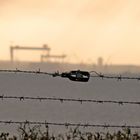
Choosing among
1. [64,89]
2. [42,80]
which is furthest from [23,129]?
[42,80]

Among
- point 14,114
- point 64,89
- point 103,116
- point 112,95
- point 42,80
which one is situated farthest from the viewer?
point 42,80

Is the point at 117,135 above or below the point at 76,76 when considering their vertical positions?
below

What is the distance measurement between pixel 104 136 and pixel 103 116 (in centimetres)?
5395

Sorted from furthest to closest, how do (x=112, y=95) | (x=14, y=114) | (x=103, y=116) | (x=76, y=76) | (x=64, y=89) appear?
(x=64, y=89), (x=112, y=95), (x=103, y=116), (x=14, y=114), (x=76, y=76)

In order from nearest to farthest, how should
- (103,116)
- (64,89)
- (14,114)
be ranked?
(14,114) < (103,116) < (64,89)

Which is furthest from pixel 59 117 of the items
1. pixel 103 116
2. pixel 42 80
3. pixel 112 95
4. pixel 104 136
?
pixel 42 80

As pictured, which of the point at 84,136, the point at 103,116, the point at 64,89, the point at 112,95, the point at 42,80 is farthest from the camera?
the point at 42,80

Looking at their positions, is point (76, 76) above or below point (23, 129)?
above

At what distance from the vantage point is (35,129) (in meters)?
11.1

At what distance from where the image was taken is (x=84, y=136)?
1178cm

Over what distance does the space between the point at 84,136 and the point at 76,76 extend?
5.15ft

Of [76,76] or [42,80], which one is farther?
[42,80]

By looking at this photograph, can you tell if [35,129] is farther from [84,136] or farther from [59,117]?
[59,117]

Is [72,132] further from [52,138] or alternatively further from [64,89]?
[64,89]
